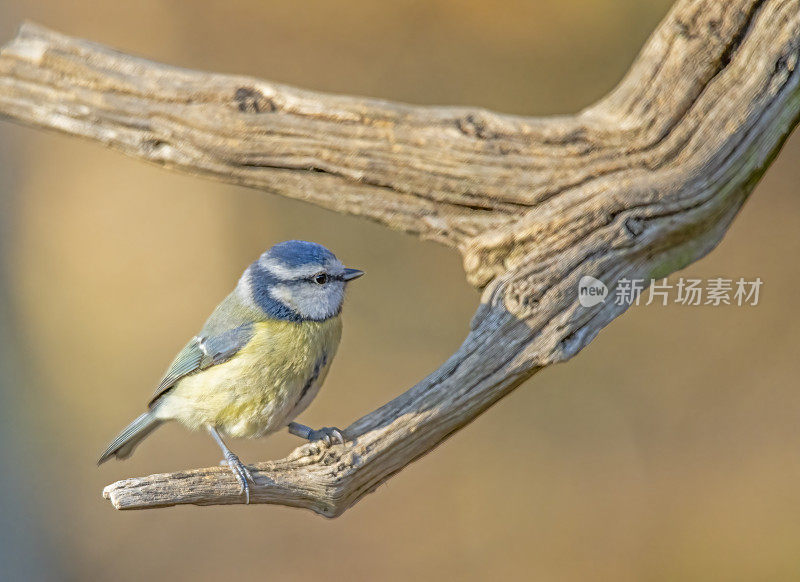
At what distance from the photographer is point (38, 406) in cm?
381

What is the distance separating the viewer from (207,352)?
2.10 metres

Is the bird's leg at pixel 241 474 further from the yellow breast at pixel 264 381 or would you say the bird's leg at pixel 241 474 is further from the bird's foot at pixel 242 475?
the yellow breast at pixel 264 381

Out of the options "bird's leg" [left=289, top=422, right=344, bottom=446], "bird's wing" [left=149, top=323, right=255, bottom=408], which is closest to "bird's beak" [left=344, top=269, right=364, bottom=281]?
"bird's wing" [left=149, top=323, right=255, bottom=408]

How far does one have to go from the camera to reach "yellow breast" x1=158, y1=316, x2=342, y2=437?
1999 millimetres

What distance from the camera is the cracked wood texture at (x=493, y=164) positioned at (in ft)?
6.36

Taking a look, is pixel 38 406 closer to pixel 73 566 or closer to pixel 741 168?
pixel 73 566

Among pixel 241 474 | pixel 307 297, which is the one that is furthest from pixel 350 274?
pixel 241 474

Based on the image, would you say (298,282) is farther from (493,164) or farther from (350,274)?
(493,164)

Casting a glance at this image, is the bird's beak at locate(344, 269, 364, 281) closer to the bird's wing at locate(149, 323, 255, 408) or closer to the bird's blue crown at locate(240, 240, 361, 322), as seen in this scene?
the bird's blue crown at locate(240, 240, 361, 322)

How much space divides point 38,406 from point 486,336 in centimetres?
276

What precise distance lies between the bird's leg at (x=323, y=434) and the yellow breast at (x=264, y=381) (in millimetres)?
77

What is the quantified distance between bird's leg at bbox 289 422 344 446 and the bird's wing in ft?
0.89

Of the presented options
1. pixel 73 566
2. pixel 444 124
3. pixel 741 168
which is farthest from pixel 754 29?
pixel 73 566

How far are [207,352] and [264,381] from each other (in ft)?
0.71
